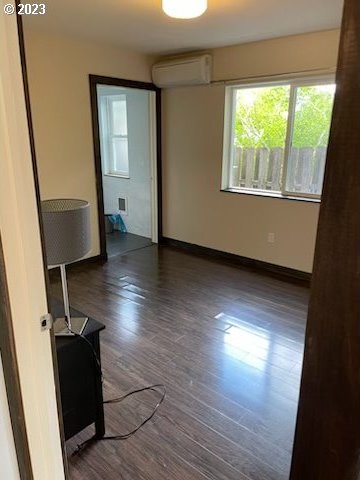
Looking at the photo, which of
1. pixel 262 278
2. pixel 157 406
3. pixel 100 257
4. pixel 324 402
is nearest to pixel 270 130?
pixel 262 278

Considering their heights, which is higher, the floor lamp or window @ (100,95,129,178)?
window @ (100,95,129,178)

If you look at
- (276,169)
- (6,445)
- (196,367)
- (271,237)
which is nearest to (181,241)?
(271,237)

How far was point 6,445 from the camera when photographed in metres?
0.93

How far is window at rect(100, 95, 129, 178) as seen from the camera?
5.38m

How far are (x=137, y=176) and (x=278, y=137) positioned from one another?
7.29ft

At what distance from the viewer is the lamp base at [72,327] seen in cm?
152

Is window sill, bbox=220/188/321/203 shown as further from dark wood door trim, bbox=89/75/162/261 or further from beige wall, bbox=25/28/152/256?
beige wall, bbox=25/28/152/256

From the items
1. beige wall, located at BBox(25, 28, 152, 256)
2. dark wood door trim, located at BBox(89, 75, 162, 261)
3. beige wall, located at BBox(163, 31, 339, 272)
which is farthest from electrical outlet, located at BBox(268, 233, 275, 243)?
beige wall, located at BBox(25, 28, 152, 256)

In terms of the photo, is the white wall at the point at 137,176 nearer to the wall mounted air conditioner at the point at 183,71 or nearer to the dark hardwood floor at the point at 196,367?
the wall mounted air conditioner at the point at 183,71

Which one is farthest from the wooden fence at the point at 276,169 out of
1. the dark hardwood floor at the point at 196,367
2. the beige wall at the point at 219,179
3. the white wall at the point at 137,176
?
the white wall at the point at 137,176

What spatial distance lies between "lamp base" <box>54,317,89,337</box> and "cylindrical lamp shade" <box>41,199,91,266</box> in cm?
33

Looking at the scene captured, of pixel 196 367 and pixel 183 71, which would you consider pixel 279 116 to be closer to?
pixel 183 71

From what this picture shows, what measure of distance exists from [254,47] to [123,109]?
8.03ft

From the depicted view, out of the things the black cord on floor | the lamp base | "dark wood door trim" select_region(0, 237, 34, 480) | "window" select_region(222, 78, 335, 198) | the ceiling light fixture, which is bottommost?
the black cord on floor
